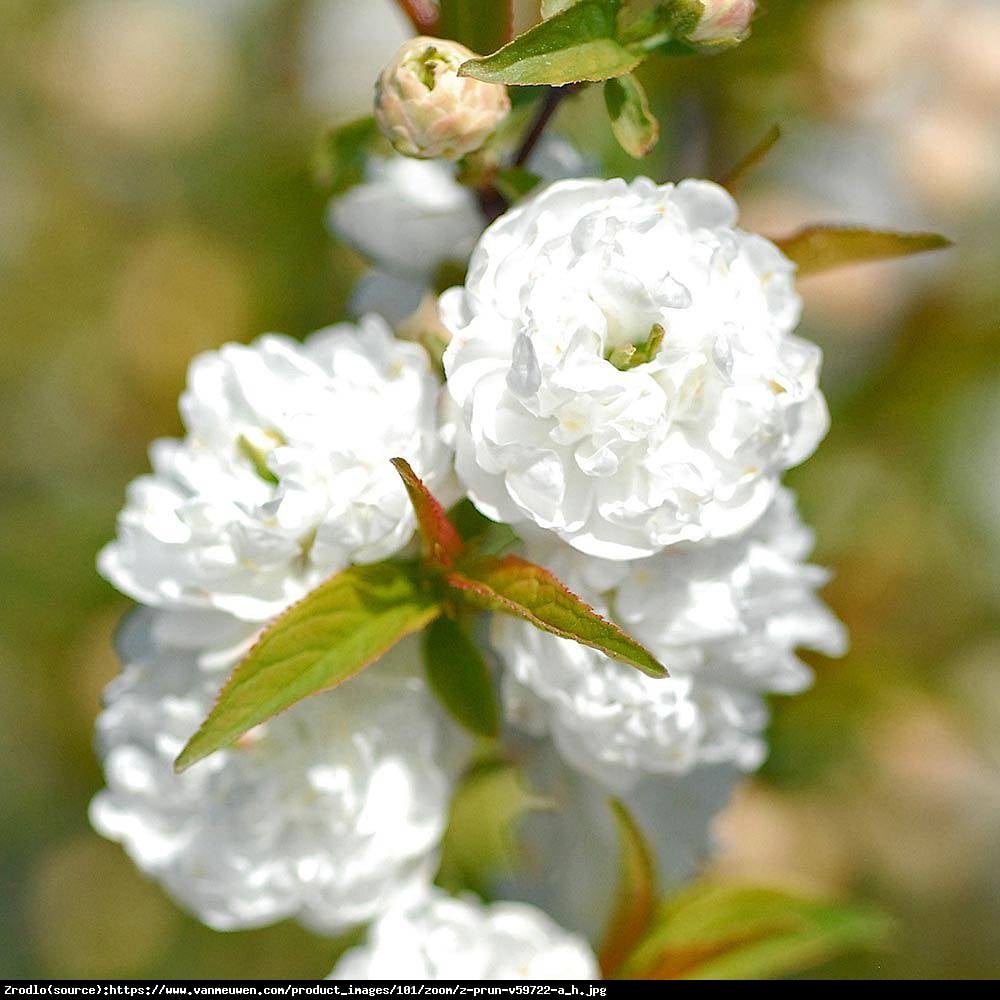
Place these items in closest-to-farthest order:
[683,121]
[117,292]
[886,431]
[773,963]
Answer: [773,963]
[683,121]
[886,431]
[117,292]

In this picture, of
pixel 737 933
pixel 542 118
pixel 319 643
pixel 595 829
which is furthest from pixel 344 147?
pixel 737 933

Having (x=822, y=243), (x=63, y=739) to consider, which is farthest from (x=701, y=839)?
(x=63, y=739)

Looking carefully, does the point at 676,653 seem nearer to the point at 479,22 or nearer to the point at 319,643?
the point at 319,643

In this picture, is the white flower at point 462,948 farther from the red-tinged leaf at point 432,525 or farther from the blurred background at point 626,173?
the blurred background at point 626,173

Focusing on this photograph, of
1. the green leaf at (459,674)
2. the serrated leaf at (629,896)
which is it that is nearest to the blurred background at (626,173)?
the serrated leaf at (629,896)

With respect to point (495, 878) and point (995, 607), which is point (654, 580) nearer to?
point (495, 878)

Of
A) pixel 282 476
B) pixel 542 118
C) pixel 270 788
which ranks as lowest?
pixel 270 788
